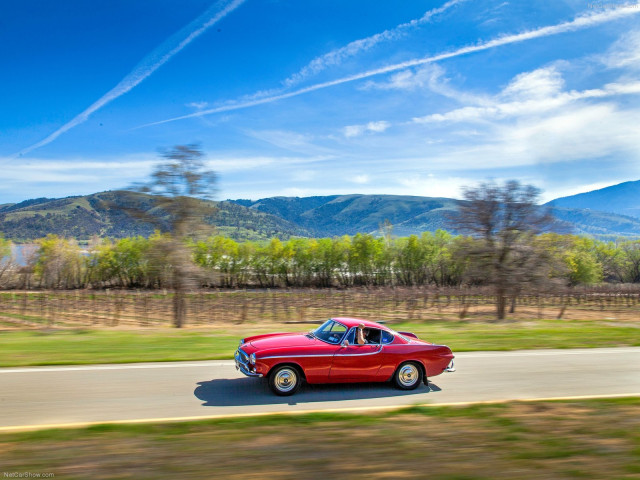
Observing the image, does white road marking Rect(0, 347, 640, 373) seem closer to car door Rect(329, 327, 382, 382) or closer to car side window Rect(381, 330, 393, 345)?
car door Rect(329, 327, 382, 382)

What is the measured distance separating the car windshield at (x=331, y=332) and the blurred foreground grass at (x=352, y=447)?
82.6 inches

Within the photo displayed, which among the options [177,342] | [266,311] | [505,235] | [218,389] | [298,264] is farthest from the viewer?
[298,264]

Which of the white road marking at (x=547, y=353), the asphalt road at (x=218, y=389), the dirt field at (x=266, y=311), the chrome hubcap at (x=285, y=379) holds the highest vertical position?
the chrome hubcap at (x=285, y=379)

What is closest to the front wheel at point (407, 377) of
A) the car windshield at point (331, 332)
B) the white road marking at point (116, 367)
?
the car windshield at point (331, 332)

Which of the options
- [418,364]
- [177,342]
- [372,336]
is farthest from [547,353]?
[177,342]

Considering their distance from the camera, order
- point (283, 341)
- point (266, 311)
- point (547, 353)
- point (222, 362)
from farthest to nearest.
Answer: point (266, 311), point (547, 353), point (222, 362), point (283, 341)

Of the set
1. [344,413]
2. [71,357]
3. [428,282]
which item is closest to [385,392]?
[344,413]

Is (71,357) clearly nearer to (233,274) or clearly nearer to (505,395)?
(505,395)

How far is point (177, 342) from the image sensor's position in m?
12.0

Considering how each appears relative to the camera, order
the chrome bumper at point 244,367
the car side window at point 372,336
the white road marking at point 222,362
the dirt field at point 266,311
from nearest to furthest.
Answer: the chrome bumper at point 244,367 → the car side window at point 372,336 → the white road marking at point 222,362 → the dirt field at point 266,311

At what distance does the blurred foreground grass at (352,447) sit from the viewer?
397 cm

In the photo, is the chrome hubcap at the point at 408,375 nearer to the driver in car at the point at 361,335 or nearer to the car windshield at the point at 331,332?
the driver in car at the point at 361,335

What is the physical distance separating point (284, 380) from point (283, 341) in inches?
29.6

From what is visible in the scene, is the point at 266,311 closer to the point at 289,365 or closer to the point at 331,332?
the point at 331,332
